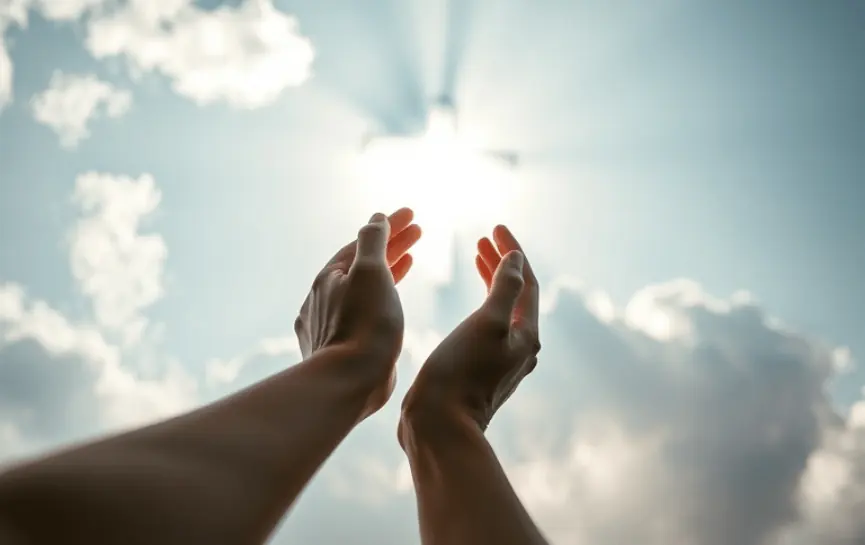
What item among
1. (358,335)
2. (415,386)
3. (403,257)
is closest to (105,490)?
(358,335)

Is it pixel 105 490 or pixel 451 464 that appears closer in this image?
pixel 105 490

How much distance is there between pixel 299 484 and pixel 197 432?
290mm

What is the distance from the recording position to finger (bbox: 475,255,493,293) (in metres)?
3.75

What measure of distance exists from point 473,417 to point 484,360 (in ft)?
0.89

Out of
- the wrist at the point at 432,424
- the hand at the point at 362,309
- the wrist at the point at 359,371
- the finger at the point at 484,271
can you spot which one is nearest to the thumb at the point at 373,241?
the hand at the point at 362,309

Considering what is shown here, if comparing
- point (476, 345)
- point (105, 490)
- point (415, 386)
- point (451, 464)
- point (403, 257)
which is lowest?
point (105, 490)

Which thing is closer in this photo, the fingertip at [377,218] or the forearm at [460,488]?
the forearm at [460,488]

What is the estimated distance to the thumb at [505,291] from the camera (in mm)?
2773

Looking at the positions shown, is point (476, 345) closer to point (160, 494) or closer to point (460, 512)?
point (460, 512)

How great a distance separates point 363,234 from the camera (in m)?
3.00

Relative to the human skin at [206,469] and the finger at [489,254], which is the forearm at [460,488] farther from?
the finger at [489,254]

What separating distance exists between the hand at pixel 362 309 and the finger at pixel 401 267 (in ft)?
1.07

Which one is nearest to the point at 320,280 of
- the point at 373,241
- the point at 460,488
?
the point at 373,241

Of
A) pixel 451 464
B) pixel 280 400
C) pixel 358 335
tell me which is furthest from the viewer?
pixel 358 335
